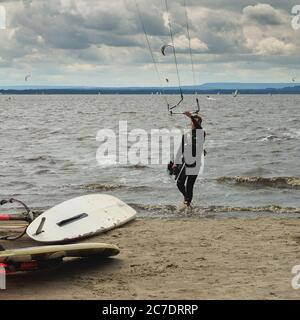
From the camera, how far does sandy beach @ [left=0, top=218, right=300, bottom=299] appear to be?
648 cm

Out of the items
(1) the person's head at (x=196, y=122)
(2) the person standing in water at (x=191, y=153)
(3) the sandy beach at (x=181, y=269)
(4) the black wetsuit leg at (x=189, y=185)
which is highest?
(1) the person's head at (x=196, y=122)

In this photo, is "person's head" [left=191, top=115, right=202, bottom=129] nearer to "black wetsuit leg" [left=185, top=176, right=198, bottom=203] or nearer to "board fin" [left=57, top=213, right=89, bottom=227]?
"black wetsuit leg" [left=185, top=176, right=198, bottom=203]

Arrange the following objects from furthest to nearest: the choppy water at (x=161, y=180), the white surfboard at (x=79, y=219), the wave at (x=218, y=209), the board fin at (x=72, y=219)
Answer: the choppy water at (x=161, y=180)
the wave at (x=218, y=209)
the board fin at (x=72, y=219)
the white surfboard at (x=79, y=219)

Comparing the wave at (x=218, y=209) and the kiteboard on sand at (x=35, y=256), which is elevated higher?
the kiteboard on sand at (x=35, y=256)

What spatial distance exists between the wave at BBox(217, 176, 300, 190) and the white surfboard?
24.4 ft

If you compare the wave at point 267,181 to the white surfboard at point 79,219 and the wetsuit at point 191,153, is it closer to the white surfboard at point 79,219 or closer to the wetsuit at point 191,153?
the wetsuit at point 191,153

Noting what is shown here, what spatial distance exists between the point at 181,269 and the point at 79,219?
2.99 metres

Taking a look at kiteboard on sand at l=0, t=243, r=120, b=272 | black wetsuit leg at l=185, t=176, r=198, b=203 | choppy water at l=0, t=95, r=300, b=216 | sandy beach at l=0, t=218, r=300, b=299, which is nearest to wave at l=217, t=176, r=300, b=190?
choppy water at l=0, t=95, r=300, b=216

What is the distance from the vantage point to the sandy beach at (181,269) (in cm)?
648

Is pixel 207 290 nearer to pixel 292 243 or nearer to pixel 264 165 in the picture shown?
pixel 292 243

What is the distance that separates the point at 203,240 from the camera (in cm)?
898

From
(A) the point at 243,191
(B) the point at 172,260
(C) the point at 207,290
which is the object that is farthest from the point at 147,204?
(C) the point at 207,290

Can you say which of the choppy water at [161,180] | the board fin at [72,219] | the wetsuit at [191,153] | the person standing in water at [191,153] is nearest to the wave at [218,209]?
the choppy water at [161,180]

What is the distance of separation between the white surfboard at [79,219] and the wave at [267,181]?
7.42 m
